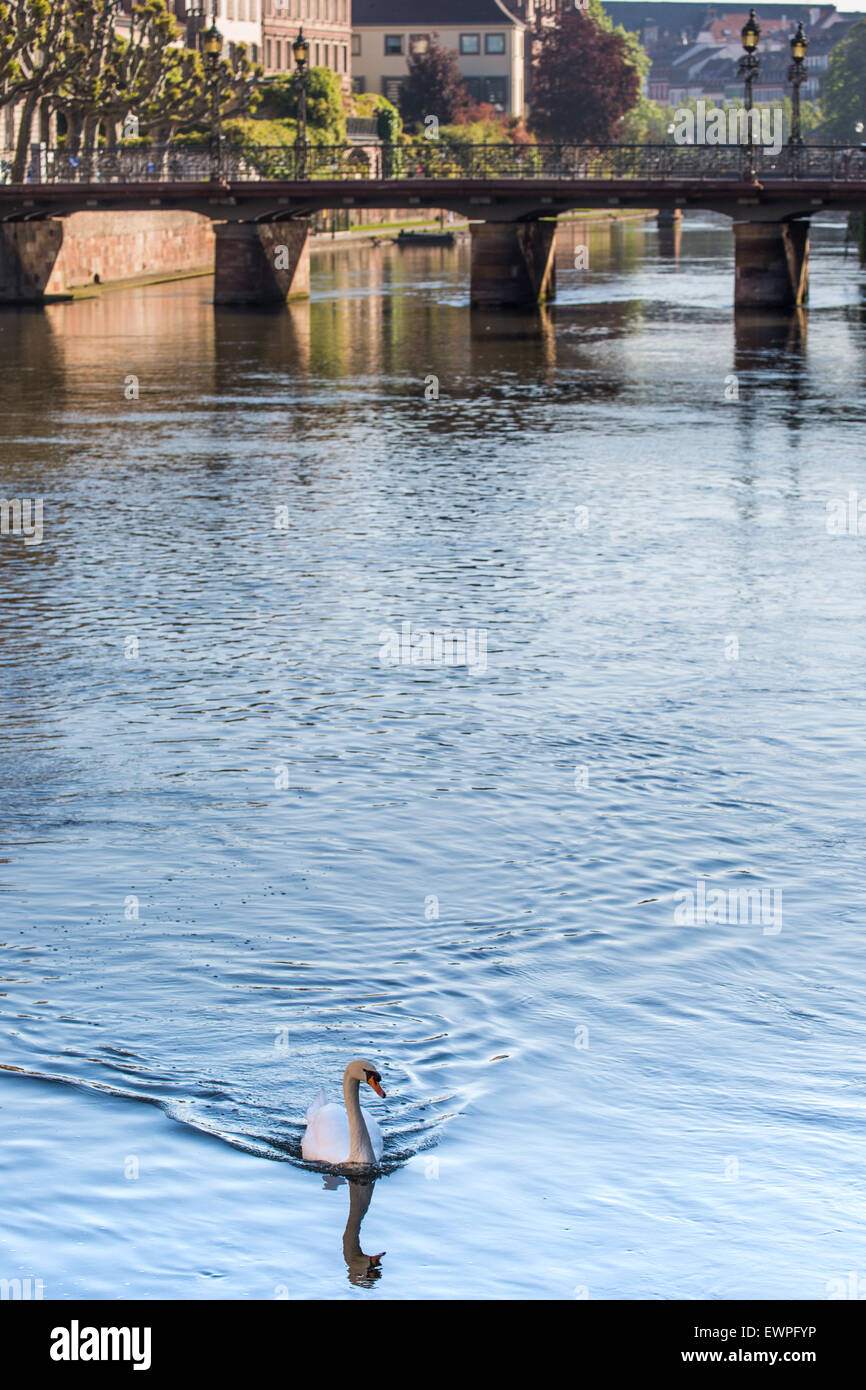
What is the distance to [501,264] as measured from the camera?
186ft

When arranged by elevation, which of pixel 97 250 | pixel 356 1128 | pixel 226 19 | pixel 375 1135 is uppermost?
pixel 226 19

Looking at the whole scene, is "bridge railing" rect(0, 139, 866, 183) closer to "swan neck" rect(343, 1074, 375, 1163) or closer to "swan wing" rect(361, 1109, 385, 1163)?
"swan wing" rect(361, 1109, 385, 1163)

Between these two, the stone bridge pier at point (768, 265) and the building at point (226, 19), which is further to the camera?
the building at point (226, 19)

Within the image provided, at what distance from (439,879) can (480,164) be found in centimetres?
4812

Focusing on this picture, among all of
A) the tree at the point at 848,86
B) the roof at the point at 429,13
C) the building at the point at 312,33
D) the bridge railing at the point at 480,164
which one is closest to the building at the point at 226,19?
the building at the point at 312,33

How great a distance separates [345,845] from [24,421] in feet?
75.7

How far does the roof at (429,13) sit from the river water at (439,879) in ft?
438

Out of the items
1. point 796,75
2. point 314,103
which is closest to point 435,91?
point 314,103

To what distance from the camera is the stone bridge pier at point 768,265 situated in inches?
2111

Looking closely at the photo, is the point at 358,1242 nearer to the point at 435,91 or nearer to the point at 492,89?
the point at 435,91

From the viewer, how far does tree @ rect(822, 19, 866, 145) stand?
174 m

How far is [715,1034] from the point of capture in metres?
11.0

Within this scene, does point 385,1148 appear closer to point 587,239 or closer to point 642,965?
point 642,965

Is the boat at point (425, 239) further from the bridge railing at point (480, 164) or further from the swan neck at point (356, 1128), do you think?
the swan neck at point (356, 1128)
